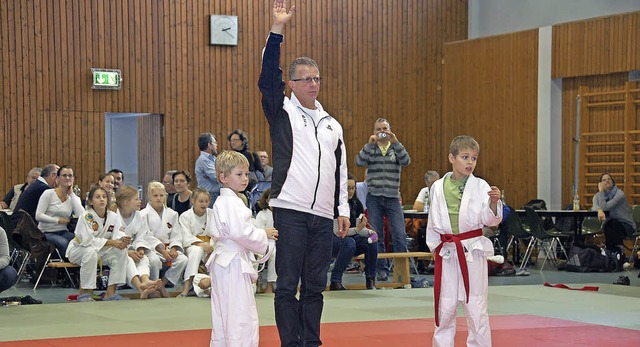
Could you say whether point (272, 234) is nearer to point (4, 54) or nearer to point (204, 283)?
point (204, 283)

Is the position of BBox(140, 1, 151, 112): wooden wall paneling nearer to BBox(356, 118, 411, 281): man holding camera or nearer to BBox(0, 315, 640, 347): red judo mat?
BBox(356, 118, 411, 281): man holding camera

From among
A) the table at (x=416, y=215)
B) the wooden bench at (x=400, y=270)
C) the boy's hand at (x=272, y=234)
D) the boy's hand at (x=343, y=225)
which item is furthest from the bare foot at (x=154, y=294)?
the boy's hand at (x=272, y=234)

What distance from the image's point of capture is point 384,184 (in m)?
10.6

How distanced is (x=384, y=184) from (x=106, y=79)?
6.09m

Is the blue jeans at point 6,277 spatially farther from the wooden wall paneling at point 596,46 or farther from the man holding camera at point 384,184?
the wooden wall paneling at point 596,46

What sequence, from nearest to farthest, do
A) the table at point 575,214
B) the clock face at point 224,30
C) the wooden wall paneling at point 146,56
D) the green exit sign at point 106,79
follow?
the table at point 575,214
the green exit sign at point 106,79
the wooden wall paneling at point 146,56
the clock face at point 224,30

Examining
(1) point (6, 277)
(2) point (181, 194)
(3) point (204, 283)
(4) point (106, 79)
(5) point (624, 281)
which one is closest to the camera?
(1) point (6, 277)

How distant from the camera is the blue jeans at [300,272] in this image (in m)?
4.91

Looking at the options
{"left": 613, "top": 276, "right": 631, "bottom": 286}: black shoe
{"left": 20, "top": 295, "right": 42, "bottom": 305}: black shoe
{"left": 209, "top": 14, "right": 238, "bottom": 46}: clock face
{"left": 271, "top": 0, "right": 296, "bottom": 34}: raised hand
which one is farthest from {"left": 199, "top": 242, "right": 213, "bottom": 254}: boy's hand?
{"left": 209, "top": 14, "right": 238, "bottom": 46}: clock face

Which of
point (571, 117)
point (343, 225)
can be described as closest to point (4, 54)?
point (571, 117)

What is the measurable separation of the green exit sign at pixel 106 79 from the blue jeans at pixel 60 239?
4.89m

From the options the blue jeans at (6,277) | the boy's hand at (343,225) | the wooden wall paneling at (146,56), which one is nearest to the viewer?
the boy's hand at (343,225)

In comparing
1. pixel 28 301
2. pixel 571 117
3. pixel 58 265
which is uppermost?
pixel 571 117

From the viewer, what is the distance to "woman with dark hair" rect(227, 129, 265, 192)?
35.4 feet
